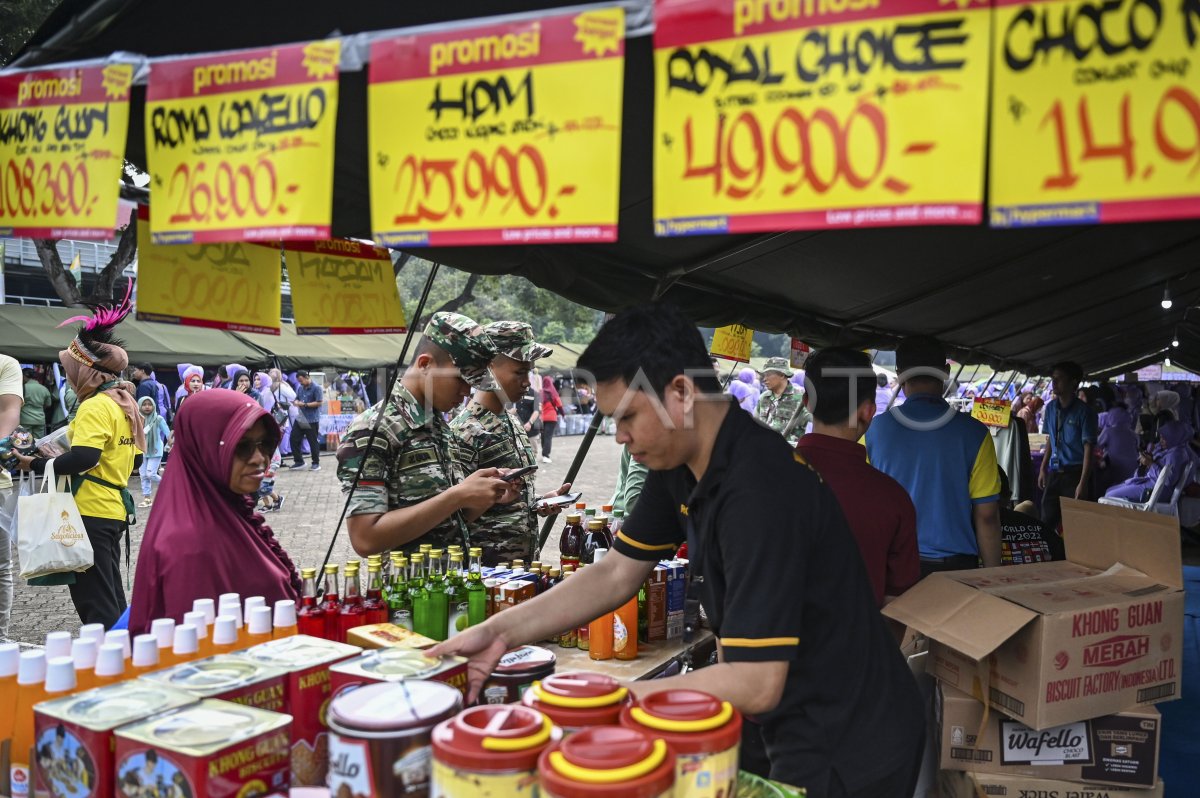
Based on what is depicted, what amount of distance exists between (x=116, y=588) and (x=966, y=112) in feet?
18.4

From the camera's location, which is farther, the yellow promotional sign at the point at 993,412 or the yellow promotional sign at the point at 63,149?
the yellow promotional sign at the point at 993,412

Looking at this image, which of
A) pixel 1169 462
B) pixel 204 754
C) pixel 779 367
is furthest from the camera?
pixel 779 367

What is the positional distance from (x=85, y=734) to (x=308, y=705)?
37 cm

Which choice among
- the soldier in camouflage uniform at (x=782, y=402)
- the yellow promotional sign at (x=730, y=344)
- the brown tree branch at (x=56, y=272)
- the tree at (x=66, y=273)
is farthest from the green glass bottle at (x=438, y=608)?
the brown tree branch at (x=56, y=272)

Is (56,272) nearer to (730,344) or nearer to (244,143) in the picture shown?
(730,344)

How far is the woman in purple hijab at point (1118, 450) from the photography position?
9.71 meters

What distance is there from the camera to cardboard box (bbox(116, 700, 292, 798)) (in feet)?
4.08

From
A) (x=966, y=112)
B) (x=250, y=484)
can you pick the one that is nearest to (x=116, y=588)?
(x=250, y=484)

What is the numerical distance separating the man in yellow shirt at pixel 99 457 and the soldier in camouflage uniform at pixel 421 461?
2.31m

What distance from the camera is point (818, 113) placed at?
1.63 meters

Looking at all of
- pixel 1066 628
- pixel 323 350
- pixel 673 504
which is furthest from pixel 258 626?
pixel 323 350

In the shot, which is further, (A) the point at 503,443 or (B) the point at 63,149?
(A) the point at 503,443

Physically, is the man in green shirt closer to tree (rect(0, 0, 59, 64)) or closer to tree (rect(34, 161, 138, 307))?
tree (rect(34, 161, 138, 307))

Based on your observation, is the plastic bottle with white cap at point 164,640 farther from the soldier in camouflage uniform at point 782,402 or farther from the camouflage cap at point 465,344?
the soldier in camouflage uniform at point 782,402
